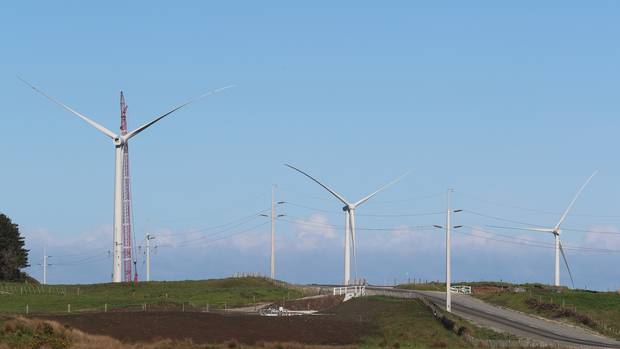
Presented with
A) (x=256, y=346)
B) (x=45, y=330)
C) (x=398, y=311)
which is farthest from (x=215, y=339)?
(x=398, y=311)

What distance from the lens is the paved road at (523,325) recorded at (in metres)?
119

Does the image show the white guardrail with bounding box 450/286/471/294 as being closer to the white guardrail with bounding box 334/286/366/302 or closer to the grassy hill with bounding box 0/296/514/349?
the white guardrail with bounding box 334/286/366/302

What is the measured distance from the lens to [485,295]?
578 ft

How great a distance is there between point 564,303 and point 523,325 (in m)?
30.1

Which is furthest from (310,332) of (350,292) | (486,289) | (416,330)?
(486,289)

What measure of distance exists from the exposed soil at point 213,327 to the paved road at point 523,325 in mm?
18983

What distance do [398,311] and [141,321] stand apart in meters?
32.7

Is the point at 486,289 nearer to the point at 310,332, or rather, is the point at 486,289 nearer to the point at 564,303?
the point at 564,303

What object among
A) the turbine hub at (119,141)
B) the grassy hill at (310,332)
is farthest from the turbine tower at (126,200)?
the grassy hill at (310,332)

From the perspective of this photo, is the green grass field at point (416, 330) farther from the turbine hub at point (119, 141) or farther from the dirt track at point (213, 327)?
the turbine hub at point (119, 141)

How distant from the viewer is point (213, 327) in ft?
351

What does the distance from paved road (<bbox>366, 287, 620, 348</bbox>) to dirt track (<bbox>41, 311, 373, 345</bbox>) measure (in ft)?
64.5

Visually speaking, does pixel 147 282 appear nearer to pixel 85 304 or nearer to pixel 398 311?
pixel 85 304

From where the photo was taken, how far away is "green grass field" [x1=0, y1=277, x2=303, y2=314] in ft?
456
